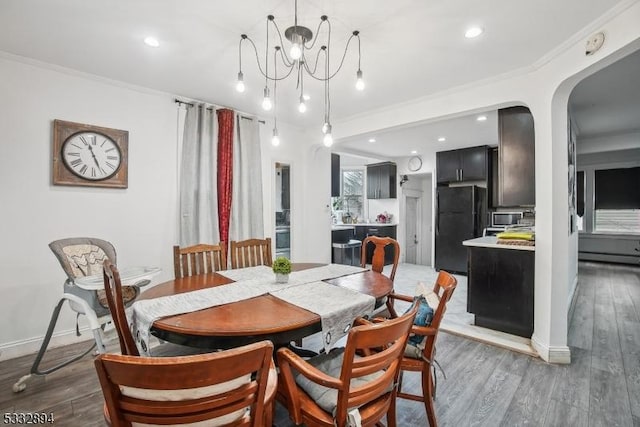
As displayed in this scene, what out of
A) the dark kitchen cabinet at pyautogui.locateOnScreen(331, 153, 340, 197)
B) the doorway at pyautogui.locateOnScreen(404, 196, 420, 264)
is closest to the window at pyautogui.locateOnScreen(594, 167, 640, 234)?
the doorway at pyautogui.locateOnScreen(404, 196, 420, 264)

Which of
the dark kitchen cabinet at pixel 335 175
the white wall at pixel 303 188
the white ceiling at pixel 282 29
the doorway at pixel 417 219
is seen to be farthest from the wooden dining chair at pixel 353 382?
the doorway at pixel 417 219

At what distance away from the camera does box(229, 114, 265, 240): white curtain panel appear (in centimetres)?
382

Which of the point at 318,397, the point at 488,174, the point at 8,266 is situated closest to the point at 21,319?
the point at 8,266

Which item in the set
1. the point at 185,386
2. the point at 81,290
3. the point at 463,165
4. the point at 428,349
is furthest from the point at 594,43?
the point at 81,290

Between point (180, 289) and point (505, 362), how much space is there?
264cm

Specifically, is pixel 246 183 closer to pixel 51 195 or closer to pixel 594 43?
pixel 51 195

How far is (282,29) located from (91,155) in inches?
87.8

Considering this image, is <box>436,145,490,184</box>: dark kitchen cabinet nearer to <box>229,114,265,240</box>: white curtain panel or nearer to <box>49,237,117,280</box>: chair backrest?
<box>229,114,265,240</box>: white curtain panel

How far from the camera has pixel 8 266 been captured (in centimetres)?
255

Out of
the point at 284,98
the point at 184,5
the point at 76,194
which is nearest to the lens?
the point at 184,5

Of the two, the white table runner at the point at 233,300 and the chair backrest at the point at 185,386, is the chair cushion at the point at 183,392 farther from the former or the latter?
the white table runner at the point at 233,300

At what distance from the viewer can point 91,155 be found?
291cm

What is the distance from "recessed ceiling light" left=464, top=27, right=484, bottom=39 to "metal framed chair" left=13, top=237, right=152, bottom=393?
2961 millimetres

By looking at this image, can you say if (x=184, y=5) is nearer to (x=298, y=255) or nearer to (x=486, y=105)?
(x=486, y=105)
